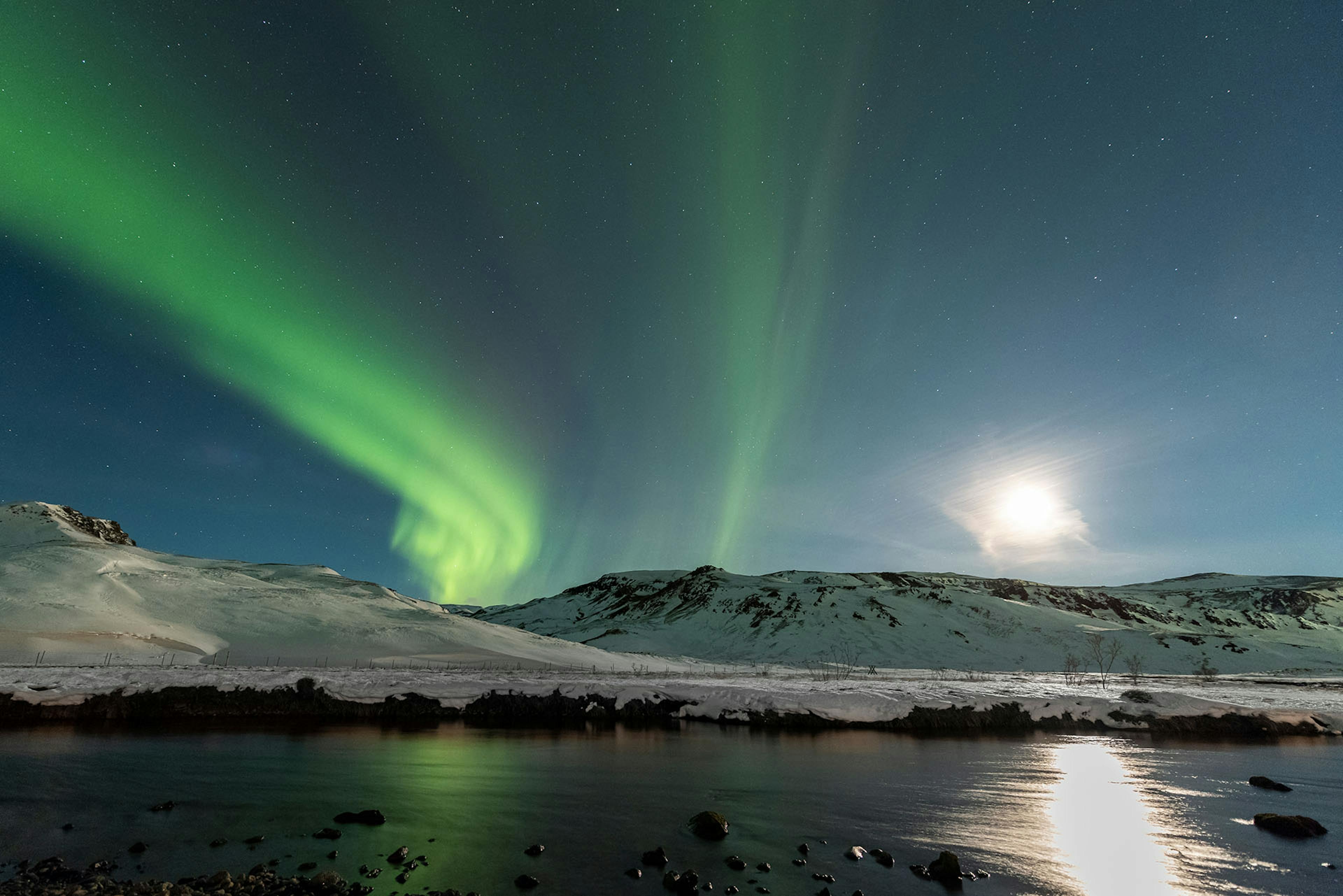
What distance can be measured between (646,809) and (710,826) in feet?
11.5

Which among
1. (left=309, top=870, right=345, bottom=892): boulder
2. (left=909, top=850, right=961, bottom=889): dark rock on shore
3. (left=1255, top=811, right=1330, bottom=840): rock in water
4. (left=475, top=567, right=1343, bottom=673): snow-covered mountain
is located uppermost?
(left=475, top=567, right=1343, bottom=673): snow-covered mountain

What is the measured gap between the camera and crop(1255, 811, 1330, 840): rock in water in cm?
2022

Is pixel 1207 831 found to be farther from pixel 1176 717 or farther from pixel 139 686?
pixel 139 686

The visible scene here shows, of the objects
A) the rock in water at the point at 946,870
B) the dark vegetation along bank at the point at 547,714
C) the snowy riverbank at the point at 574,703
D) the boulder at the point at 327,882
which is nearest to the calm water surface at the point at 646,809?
the rock in water at the point at 946,870

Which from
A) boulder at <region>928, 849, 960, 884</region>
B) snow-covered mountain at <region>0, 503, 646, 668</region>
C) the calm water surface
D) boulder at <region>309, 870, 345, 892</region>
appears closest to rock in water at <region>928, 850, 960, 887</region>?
boulder at <region>928, 849, 960, 884</region>

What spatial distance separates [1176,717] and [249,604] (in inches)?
4941

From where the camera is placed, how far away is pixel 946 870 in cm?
1549

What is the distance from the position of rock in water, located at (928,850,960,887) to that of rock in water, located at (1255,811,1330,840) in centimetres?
1391

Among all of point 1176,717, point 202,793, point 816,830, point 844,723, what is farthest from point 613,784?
point 1176,717

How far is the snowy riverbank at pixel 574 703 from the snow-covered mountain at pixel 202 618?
75.8 feet

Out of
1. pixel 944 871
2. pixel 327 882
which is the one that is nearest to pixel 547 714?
pixel 327 882

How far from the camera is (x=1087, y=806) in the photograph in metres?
23.5

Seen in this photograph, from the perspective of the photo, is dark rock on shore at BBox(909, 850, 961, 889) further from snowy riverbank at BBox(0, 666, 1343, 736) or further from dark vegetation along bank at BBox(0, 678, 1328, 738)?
snowy riverbank at BBox(0, 666, 1343, 736)

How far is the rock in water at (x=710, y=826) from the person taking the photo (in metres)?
18.3
